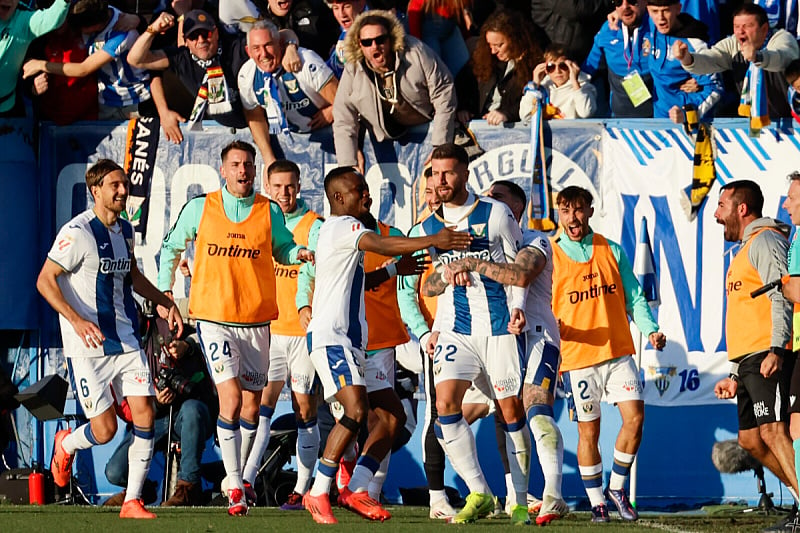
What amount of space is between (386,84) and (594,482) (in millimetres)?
4147

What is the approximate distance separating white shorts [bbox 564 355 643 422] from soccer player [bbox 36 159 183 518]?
3.19 meters

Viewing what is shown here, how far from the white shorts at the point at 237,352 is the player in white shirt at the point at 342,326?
1339 mm

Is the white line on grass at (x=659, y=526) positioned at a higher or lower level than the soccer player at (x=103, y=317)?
lower

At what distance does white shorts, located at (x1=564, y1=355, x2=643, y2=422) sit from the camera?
436 inches

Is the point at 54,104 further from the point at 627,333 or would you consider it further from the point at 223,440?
the point at 627,333

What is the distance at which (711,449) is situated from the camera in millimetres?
13023

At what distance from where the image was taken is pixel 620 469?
37.0 feet

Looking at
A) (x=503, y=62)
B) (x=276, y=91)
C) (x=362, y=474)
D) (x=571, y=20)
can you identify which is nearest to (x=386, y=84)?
(x=276, y=91)

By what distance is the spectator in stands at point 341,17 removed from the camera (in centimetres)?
1377

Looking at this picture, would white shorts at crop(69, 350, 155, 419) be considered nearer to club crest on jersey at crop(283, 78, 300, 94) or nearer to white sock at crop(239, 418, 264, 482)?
white sock at crop(239, 418, 264, 482)

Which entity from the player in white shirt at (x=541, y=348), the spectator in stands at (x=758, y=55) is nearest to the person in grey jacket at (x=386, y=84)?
the spectator in stands at (x=758, y=55)

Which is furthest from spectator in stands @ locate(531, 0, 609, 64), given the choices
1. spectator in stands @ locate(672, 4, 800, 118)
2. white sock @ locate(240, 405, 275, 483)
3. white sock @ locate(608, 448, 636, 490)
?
white sock @ locate(240, 405, 275, 483)

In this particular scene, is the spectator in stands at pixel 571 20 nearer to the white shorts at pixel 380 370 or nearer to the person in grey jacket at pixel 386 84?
the person in grey jacket at pixel 386 84

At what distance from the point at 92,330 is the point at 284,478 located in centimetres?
319
